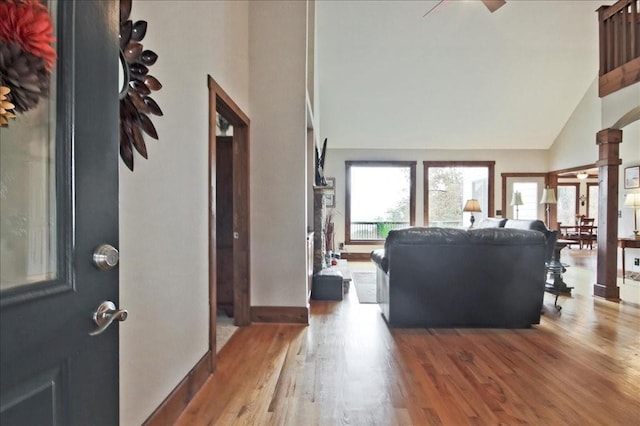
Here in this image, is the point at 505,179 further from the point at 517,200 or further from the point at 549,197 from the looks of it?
the point at 549,197

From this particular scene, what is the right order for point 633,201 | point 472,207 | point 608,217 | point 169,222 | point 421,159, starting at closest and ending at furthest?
point 169,222 → point 608,217 → point 633,201 → point 472,207 → point 421,159

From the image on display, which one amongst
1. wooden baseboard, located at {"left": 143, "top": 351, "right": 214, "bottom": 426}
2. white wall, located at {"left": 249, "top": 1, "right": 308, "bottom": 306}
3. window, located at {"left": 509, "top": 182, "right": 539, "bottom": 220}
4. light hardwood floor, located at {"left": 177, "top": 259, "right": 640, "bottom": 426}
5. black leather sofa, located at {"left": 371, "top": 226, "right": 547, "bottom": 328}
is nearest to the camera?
wooden baseboard, located at {"left": 143, "top": 351, "right": 214, "bottom": 426}

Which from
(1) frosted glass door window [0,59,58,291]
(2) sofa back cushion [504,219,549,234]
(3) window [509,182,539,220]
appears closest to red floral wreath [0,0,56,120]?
(1) frosted glass door window [0,59,58,291]

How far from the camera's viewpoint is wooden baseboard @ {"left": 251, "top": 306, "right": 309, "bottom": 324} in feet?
11.3

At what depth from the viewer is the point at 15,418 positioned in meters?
0.64

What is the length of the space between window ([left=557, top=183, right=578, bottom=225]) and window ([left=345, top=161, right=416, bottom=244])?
20.4 feet

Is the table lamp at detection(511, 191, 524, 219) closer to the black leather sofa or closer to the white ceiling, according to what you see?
the white ceiling

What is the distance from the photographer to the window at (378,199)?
8.48 meters

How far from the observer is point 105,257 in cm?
84

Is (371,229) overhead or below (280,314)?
overhead

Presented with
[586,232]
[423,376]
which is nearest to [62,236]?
[423,376]

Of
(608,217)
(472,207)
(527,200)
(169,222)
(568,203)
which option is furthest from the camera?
(568,203)

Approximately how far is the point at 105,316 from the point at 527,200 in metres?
9.64

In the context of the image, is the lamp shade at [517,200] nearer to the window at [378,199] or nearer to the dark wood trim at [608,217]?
the window at [378,199]
